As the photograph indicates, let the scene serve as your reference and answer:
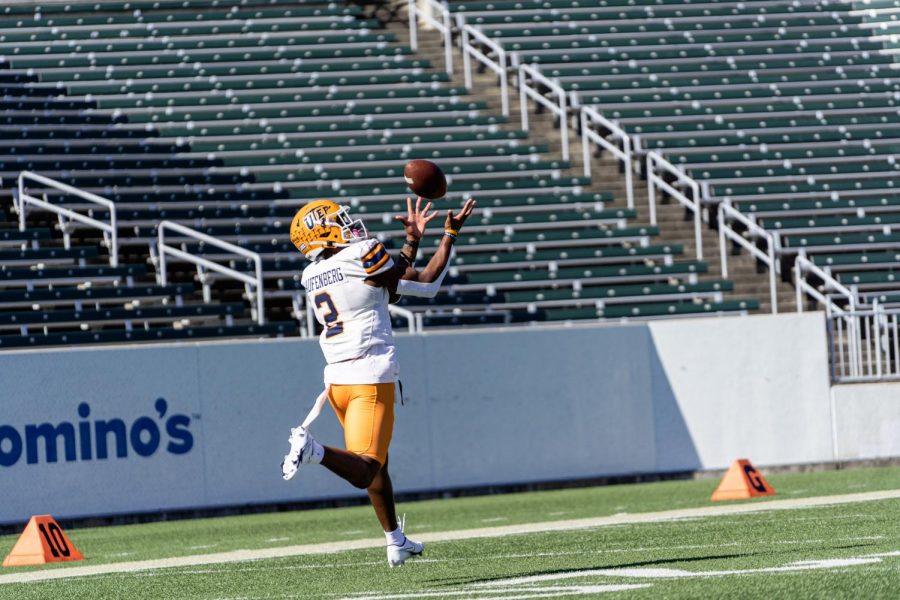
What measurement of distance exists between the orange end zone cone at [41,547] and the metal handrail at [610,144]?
37.9 feet

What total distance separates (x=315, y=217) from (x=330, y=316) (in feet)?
Answer: 1.40

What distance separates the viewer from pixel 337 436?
1384 cm

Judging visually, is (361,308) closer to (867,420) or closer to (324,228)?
(324,228)

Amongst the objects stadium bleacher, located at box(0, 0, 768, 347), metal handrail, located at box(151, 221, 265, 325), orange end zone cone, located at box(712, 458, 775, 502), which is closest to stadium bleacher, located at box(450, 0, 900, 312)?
stadium bleacher, located at box(0, 0, 768, 347)

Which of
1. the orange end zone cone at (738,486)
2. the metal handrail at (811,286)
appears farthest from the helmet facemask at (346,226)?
the metal handrail at (811,286)

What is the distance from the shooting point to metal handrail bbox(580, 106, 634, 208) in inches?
791

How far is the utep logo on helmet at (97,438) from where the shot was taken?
1266cm

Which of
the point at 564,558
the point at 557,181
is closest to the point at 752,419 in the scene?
the point at 557,181

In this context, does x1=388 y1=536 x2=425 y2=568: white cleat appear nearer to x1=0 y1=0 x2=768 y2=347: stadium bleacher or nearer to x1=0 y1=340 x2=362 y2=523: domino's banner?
x1=0 y1=340 x2=362 y2=523: domino's banner

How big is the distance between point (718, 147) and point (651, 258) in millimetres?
2816

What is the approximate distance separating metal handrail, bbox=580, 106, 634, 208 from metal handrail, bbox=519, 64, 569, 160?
25cm

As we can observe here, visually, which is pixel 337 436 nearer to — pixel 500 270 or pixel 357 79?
pixel 500 270

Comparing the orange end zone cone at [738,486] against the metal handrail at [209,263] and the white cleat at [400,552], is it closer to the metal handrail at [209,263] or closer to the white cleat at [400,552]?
the white cleat at [400,552]

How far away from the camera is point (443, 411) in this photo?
1414cm
